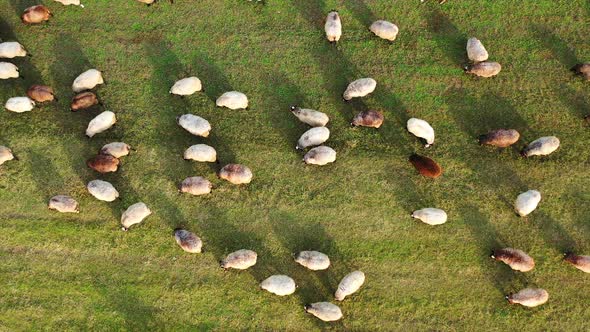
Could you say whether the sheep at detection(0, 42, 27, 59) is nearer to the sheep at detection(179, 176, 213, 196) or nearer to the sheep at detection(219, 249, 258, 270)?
the sheep at detection(179, 176, 213, 196)

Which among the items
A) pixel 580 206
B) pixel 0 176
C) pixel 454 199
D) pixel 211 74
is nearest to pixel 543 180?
pixel 580 206

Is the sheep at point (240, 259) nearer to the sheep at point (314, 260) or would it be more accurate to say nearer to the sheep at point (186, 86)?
the sheep at point (314, 260)

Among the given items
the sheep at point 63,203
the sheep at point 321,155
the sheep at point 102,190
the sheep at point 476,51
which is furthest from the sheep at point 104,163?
A: the sheep at point 476,51

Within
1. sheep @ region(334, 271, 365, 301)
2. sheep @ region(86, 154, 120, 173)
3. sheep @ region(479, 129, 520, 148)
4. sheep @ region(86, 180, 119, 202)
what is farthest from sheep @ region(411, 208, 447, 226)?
sheep @ region(86, 154, 120, 173)

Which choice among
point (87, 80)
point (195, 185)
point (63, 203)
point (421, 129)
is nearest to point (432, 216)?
point (421, 129)

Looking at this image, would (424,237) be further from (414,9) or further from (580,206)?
(414,9)

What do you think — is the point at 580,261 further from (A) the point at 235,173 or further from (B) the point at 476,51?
(A) the point at 235,173
